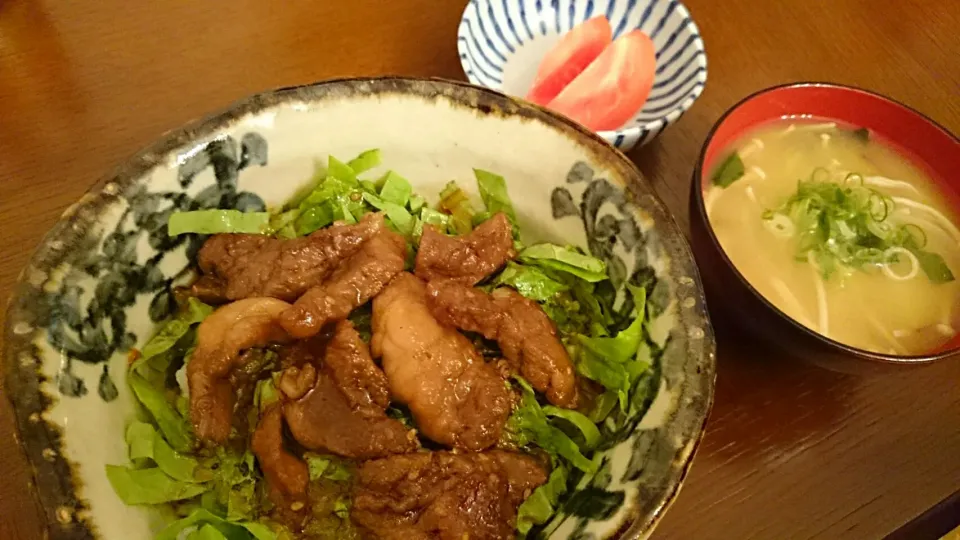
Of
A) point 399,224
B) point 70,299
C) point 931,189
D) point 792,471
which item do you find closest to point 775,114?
point 931,189

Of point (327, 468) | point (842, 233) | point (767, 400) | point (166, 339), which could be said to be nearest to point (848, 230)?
point (842, 233)

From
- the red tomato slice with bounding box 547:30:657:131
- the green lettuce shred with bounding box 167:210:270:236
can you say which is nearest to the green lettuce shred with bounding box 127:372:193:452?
the green lettuce shred with bounding box 167:210:270:236

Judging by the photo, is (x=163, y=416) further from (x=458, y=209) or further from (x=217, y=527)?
(x=458, y=209)

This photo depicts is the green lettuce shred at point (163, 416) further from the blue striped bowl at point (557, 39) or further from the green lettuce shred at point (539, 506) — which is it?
the blue striped bowl at point (557, 39)

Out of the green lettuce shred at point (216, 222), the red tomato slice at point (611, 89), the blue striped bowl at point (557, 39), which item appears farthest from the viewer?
the blue striped bowl at point (557, 39)

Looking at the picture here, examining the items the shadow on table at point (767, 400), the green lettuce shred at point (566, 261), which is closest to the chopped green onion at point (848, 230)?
the shadow on table at point (767, 400)

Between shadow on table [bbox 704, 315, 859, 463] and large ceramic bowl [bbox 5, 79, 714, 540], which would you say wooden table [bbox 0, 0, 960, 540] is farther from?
large ceramic bowl [bbox 5, 79, 714, 540]
